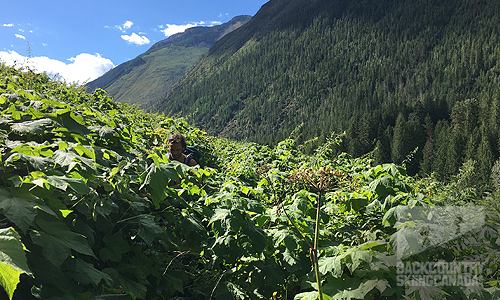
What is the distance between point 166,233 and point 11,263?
1493mm

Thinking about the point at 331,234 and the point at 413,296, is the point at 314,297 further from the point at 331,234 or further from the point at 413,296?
the point at 331,234

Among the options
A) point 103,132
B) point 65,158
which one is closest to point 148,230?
point 65,158

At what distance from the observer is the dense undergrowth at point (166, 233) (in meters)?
1.61

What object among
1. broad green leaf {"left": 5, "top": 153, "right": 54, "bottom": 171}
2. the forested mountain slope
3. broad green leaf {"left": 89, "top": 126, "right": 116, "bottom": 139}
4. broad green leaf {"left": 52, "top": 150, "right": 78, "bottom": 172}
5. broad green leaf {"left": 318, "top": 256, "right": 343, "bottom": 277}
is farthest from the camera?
the forested mountain slope

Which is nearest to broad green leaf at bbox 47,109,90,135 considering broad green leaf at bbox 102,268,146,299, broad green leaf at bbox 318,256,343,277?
broad green leaf at bbox 102,268,146,299

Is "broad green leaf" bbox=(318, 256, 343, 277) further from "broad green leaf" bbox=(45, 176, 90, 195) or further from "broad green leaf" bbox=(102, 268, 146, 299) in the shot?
"broad green leaf" bbox=(45, 176, 90, 195)

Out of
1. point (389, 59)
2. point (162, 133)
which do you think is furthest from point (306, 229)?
point (389, 59)

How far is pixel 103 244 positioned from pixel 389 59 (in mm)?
220376

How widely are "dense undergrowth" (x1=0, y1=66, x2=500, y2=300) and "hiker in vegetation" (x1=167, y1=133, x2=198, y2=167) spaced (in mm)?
1655

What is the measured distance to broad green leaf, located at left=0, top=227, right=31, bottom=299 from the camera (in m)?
1.09

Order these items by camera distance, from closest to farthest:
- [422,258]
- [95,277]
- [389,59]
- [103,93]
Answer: [95,277], [422,258], [103,93], [389,59]

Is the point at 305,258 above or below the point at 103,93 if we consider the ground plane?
below

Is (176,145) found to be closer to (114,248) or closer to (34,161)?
(114,248)

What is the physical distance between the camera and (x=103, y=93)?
757 cm
